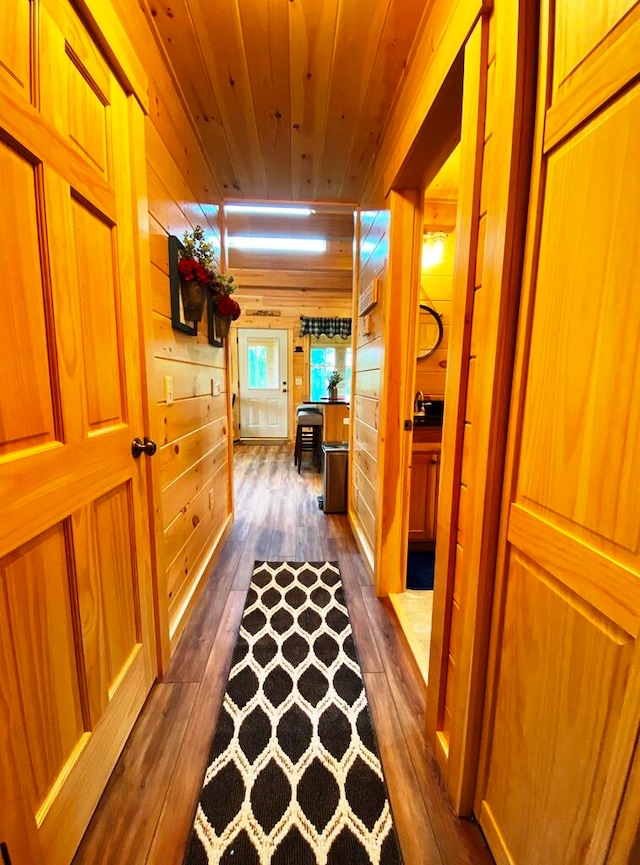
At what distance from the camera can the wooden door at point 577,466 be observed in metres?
0.52

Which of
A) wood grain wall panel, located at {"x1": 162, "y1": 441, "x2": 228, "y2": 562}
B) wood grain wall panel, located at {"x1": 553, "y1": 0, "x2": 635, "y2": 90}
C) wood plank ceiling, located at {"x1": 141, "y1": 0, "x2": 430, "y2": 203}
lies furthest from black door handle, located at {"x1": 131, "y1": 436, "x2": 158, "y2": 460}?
wood plank ceiling, located at {"x1": 141, "y1": 0, "x2": 430, "y2": 203}

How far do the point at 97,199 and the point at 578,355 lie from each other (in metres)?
1.23

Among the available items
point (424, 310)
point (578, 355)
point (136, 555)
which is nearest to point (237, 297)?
point (424, 310)

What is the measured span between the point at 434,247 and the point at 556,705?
8.78 ft

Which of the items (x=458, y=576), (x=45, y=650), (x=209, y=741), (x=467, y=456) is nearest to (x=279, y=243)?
(x=467, y=456)

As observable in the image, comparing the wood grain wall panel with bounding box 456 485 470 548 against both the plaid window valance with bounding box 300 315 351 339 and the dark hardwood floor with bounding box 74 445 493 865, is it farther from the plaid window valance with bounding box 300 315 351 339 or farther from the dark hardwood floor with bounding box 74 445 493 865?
the plaid window valance with bounding box 300 315 351 339

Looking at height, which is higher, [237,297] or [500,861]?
[237,297]

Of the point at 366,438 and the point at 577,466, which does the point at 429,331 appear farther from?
the point at 577,466

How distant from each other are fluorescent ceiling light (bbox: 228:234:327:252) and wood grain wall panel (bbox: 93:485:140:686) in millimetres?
3624

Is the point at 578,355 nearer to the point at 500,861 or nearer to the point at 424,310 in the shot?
the point at 500,861

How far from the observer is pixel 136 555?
1182mm

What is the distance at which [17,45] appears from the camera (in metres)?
0.67

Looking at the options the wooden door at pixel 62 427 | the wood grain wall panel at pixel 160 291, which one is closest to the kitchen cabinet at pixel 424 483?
the wood grain wall panel at pixel 160 291

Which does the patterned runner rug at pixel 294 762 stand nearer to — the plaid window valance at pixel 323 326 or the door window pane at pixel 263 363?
the door window pane at pixel 263 363
